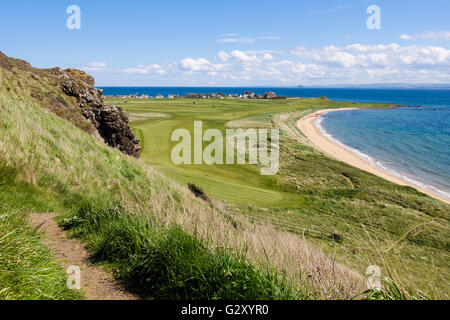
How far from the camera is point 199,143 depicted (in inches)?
1191

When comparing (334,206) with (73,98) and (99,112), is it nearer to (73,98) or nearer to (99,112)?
(99,112)

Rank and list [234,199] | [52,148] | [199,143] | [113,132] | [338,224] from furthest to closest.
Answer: [199,143]
[113,132]
[234,199]
[338,224]
[52,148]

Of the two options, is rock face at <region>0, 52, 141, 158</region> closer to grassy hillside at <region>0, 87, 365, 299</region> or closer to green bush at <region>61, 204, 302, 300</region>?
grassy hillside at <region>0, 87, 365, 299</region>

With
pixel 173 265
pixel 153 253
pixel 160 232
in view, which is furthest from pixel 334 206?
pixel 173 265

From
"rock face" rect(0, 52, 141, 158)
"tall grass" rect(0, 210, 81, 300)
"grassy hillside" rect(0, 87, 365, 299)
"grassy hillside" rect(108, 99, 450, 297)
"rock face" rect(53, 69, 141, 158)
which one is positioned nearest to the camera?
"tall grass" rect(0, 210, 81, 300)

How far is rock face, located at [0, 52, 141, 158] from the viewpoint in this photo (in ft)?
45.4

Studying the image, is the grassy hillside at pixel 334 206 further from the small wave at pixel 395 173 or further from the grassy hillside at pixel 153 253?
the small wave at pixel 395 173

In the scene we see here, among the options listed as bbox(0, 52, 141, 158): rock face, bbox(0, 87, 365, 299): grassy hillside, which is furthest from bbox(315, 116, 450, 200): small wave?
bbox(0, 87, 365, 299): grassy hillside

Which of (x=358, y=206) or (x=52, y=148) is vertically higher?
(x=52, y=148)

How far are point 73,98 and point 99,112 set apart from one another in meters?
1.43

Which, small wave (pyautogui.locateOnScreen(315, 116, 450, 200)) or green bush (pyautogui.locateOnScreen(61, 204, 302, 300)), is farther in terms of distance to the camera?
small wave (pyautogui.locateOnScreen(315, 116, 450, 200))

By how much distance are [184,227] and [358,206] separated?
14382 mm
